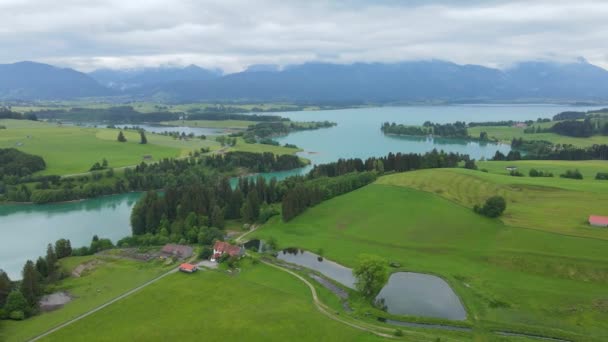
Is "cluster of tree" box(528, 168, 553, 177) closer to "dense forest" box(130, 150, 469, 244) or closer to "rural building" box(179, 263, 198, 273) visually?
"dense forest" box(130, 150, 469, 244)

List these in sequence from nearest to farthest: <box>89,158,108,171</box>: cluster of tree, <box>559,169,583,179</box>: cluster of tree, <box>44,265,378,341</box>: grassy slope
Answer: <box>44,265,378,341</box>: grassy slope → <box>559,169,583,179</box>: cluster of tree → <box>89,158,108,171</box>: cluster of tree

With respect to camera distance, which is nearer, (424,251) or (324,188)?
(424,251)

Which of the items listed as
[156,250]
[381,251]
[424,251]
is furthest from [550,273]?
[156,250]

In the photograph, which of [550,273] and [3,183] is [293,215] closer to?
[550,273]

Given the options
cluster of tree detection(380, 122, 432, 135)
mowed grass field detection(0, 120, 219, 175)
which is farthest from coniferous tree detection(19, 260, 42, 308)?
cluster of tree detection(380, 122, 432, 135)

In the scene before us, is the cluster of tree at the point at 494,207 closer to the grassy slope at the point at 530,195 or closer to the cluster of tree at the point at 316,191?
the grassy slope at the point at 530,195

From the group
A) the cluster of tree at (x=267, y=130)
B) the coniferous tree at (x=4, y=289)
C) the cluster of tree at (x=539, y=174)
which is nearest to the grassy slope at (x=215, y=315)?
the coniferous tree at (x=4, y=289)
